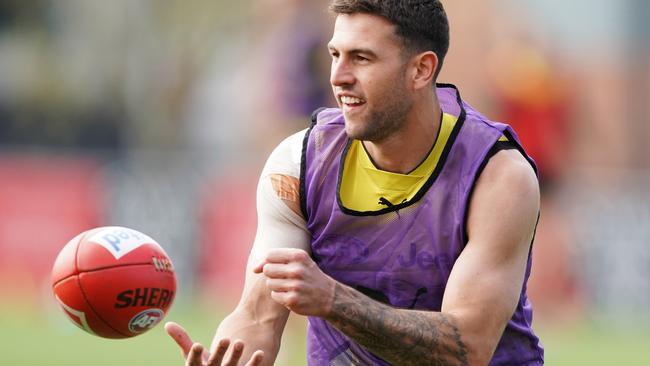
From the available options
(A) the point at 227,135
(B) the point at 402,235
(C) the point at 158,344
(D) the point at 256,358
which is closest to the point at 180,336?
(D) the point at 256,358

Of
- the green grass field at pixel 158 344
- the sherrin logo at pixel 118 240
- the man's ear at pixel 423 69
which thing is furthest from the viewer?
the green grass field at pixel 158 344

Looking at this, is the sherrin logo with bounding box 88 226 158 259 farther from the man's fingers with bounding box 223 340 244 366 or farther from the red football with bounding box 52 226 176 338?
the man's fingers with bounding box 223 340 244 366

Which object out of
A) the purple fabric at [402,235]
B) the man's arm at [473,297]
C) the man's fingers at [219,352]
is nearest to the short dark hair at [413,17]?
the purple fabric at [402,235]

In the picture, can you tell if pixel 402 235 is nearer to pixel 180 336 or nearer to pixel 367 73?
pixel 367 73

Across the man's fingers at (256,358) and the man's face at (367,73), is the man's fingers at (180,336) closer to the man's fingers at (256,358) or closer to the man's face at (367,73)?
the man's fingers at (256,358)

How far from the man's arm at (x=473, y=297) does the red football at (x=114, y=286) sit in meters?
1.01

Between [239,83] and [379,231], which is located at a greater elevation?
[379,231]

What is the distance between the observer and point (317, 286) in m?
5.32

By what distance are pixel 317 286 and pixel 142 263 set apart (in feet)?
4.09

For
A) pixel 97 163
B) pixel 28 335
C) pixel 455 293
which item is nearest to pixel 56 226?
pixel 97 163

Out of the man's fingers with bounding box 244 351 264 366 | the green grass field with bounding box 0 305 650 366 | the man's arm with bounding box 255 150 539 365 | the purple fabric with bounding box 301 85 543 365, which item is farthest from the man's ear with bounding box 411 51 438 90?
the green grass field with bounding box 0 305 650 366

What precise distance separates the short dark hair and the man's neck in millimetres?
206

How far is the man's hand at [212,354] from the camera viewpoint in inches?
219

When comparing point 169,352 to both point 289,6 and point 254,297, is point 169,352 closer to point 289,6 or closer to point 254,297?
point 289,6
